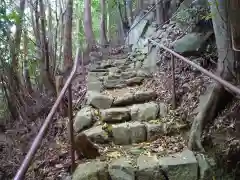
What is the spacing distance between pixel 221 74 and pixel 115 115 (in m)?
1.54

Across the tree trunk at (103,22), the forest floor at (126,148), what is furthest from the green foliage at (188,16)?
the tree trunk at (103,22)

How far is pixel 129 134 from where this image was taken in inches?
145

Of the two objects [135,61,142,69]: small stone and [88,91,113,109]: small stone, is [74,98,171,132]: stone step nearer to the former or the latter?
[88,91,113,109]: small stone

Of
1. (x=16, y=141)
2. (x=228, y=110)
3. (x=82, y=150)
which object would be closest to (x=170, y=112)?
(x=228, y=110)

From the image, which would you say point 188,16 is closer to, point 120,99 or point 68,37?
point 120,99

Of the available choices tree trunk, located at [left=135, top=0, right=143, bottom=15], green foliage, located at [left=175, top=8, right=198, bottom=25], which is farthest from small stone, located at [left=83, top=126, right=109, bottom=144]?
tree trunk, located at [left=135, top=0, right=143, bottom=15]

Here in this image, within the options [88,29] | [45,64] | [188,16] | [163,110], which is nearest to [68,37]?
[45,64]

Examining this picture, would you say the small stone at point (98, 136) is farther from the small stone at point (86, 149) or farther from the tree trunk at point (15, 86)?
the tree trunk at point (15, 86)

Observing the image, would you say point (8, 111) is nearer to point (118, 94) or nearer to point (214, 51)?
point (118, 94)

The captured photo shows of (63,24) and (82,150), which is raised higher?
(63,24)

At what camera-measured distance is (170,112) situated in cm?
409

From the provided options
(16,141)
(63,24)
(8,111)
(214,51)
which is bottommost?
(16,141)

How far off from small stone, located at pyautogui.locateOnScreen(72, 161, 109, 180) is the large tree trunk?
3.40 ft

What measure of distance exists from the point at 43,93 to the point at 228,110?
388 centimetres
